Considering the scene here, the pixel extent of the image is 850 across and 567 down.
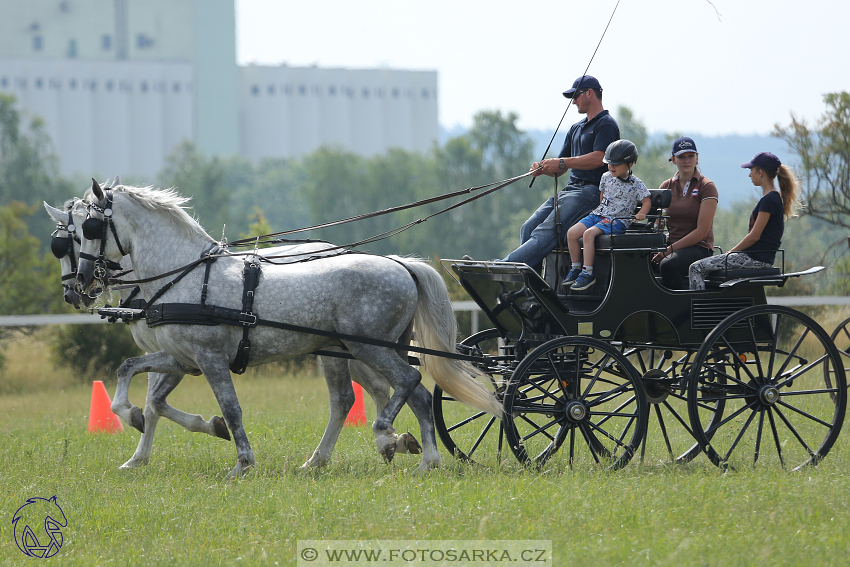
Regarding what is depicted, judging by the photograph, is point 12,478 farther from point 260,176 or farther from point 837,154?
point 260,176

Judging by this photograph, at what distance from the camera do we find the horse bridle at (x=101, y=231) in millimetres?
6387

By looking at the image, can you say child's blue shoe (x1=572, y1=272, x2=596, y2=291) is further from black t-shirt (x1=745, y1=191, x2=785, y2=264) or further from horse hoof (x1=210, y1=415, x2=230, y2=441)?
horse hoof (x1=210, y1=415, x2=230, y2=441)

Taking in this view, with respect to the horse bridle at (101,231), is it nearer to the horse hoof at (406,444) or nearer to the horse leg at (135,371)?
the horse leg at (135,371)

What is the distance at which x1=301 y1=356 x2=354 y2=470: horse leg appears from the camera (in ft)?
22.9

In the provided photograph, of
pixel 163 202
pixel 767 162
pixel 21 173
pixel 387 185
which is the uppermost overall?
pixel 767 162

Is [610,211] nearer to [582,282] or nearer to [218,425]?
[582,282]

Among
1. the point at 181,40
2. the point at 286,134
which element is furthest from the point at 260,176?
the point at 181,40

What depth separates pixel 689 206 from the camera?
6598mm

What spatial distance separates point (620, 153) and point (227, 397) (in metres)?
3.13

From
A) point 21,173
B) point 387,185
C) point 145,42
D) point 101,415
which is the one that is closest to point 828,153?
point 101,415

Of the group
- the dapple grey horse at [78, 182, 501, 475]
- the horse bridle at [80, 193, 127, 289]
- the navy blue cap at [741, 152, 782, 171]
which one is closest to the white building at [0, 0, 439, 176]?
the dapple grey horse at [78, 182, 501, 475]

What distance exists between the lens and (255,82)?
286 ft

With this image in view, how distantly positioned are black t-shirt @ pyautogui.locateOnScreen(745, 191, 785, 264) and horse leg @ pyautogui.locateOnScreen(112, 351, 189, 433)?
417 centimetres

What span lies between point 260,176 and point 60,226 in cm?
8150
